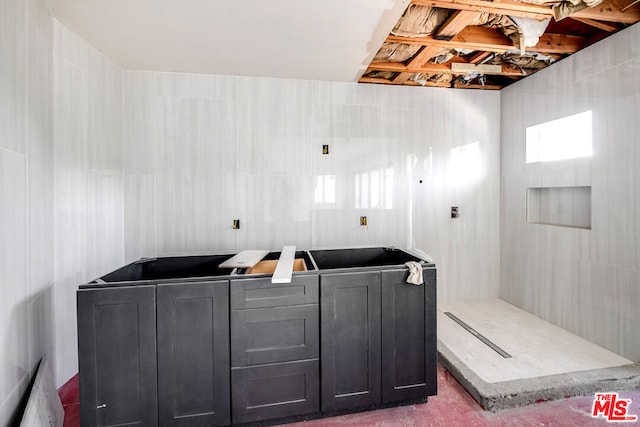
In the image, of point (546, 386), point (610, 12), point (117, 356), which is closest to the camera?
point (117, 356)

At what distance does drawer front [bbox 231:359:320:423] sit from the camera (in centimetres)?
165

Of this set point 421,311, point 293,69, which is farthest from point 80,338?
point 293,69

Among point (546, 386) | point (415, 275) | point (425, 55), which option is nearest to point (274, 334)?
point (415, 275)

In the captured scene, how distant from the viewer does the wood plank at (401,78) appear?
3051 mm

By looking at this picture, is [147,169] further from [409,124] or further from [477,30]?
[477,30]

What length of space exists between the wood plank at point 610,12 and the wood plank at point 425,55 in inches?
37.9

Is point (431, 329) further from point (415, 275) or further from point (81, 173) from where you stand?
point (81, 173)

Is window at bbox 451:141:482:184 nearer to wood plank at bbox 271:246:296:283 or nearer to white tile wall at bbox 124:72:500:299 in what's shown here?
white tile wall at bbox 124:72:500:299

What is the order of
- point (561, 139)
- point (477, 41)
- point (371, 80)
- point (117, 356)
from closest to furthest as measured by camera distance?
point (117, 356), point (477, 41), point (561, 139), point (371, 80)

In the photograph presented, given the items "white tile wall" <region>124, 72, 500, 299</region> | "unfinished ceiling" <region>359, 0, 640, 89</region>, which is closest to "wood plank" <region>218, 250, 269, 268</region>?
"white tile wall" <region>124, 72, 500, 299</region>

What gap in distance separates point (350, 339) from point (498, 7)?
2.57m

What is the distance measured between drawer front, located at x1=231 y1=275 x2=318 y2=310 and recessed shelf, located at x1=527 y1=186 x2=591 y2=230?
280 cm

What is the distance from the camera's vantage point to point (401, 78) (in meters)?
3.12

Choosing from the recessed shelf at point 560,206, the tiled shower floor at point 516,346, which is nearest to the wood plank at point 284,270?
the tiled shower floor at point 516,346
